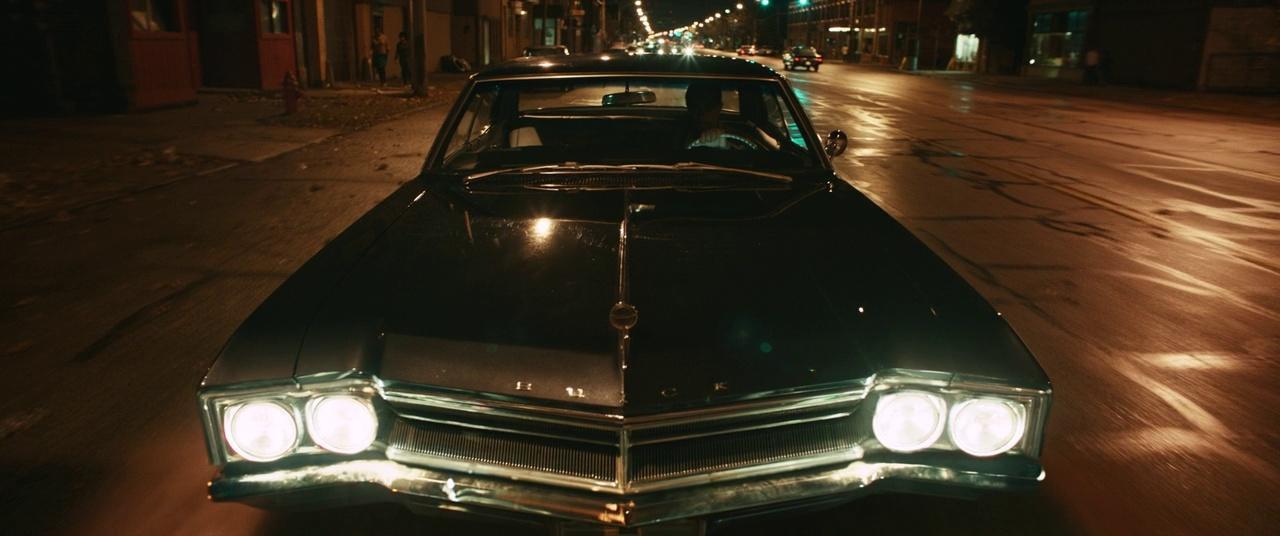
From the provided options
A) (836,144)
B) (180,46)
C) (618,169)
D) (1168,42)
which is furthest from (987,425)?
(1168,42)

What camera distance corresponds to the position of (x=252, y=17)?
21.8 meters

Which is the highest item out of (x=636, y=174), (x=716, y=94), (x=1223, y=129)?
(x=716, y=94)

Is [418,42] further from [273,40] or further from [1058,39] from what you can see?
[1058,39]

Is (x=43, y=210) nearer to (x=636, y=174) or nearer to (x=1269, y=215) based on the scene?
(x=636, y=174)

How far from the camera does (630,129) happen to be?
436 cm

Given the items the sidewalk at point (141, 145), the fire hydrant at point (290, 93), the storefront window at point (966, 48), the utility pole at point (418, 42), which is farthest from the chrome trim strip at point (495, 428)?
the storefront window at point (966, 48)

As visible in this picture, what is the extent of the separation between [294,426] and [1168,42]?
3984 cm

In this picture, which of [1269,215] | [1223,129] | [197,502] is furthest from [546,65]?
[1223,129]

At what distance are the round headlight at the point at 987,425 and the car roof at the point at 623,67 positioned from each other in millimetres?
2102

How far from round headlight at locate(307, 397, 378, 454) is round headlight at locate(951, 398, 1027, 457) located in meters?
1.29

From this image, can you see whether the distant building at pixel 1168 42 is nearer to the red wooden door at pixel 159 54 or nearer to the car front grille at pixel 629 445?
the red wooden door at pixel 159 54

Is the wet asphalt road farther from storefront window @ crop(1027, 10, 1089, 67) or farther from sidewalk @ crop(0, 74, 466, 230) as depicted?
storefront window @ crop(1027, 10, 1089, 67)

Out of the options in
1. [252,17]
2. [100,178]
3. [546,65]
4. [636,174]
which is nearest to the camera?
[636,174]

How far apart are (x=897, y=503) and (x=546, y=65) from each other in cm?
241
